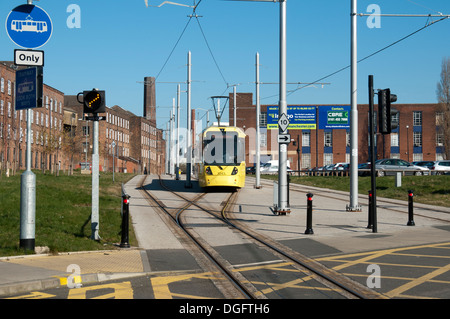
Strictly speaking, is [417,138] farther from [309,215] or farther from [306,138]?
[309,215]

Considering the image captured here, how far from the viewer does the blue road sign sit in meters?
11.3

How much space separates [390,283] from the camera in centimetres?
869

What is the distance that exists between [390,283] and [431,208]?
15.8 metres

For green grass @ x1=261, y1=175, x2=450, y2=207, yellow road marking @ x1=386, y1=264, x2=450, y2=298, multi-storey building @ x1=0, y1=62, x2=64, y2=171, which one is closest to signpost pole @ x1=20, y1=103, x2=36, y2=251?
yellow road marking @ x1=386, y1=264, x2=450, y2=298

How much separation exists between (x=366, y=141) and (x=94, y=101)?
78.5 meters

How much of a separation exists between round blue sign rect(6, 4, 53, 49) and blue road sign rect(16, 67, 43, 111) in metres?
0.54

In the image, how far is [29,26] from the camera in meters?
11.3

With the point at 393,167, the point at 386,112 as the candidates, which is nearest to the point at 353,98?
the point at 386,112

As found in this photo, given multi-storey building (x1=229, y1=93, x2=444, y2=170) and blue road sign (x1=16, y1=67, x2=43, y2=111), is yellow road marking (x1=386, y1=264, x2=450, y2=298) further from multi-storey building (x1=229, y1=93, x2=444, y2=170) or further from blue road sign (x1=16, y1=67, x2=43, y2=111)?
multi-storey building (x1=229, y1=93, x2=444, y2=170)

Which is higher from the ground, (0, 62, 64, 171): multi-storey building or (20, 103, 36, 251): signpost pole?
(0, 62, 64, 171): multi-storey building

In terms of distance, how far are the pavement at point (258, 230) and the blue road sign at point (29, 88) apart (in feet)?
9.79

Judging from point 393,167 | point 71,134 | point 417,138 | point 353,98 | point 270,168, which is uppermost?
point 71,134

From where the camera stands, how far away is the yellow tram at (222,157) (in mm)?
29062
